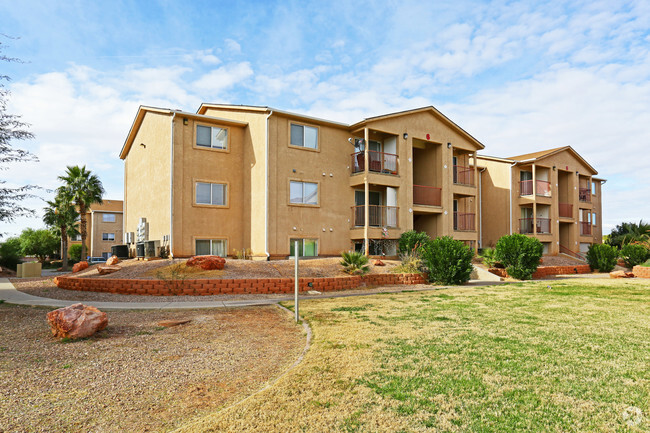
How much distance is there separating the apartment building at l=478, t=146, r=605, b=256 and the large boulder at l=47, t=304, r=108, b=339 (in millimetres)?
28030

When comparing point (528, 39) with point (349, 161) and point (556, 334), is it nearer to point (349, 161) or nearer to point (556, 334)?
point (556, 334)

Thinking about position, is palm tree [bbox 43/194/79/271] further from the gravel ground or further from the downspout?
the gravel ground

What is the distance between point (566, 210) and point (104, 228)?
46567 mm

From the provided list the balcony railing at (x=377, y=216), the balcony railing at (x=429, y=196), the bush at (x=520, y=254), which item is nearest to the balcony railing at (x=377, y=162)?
the balcony railing at (x=377, y=216)

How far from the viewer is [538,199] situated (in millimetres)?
29406

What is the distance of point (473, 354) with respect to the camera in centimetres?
572

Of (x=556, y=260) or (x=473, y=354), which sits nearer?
(x=473, y=354)

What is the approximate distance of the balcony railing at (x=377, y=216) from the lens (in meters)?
21.4

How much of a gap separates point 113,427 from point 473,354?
447 cm

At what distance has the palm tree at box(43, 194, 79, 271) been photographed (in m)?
32.4

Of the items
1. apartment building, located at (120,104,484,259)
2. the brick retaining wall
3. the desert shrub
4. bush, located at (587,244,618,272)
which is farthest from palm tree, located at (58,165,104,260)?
bush, located at (587,244,618,272)

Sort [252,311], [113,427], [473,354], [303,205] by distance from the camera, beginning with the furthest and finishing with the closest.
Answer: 1. [303,205]
2. [252,311]
3. [473,354]
4. [113,427]

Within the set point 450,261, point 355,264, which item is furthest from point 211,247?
point 450,261

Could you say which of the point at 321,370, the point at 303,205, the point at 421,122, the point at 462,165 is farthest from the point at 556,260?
the point at 321,370
